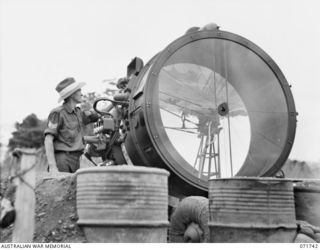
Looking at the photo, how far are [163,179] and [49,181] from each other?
145cm

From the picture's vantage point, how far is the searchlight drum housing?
5.80 meters

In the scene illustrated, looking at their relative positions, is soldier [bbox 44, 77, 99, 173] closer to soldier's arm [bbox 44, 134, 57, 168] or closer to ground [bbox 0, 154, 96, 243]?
soldier's arm [bbox 44, 134, 57, 168]

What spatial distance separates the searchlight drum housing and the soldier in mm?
→ 560

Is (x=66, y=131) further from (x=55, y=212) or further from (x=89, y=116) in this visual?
(x=55, y=212)

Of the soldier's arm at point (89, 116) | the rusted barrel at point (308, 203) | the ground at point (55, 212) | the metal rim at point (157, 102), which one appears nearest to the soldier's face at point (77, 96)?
the soldier's arm at point (89, 116)

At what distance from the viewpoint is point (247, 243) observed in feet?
14.4

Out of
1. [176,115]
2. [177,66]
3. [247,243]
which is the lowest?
[247,243]

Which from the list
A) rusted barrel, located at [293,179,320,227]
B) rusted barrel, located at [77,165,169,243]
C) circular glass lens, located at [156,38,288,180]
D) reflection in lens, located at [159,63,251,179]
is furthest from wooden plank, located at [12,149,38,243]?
rusted barrel, located at [293,179,320,227]

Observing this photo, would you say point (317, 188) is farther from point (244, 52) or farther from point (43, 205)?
point (43, 205)

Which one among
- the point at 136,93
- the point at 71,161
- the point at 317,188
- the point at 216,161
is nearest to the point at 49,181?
the point at 71,161

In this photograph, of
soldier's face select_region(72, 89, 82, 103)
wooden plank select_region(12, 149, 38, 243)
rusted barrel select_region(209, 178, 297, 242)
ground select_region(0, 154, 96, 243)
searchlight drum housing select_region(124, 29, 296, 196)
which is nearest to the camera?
wooden plank select_region(12, 149, 38, 243)

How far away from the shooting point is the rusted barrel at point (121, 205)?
404 centimetres

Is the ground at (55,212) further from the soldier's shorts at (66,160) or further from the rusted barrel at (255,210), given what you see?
the rusted barrel at (255,210)

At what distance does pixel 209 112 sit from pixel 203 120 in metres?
0.12
